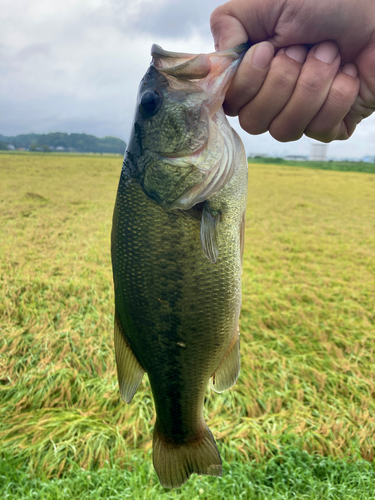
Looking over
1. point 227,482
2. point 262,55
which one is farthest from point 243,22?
point 227,482

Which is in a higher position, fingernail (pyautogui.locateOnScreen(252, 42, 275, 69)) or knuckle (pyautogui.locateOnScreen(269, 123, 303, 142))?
fingernail (pyautogui.locateOnScreen(252, 42, 275, 69))

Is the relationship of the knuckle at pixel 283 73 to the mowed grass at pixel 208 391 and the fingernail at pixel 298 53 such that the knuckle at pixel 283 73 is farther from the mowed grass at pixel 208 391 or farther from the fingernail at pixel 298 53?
the mowed grass at pixel 208 391

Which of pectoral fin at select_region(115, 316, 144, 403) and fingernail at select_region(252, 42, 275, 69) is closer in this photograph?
fingernail at select_region(252, 42, 275, 69)

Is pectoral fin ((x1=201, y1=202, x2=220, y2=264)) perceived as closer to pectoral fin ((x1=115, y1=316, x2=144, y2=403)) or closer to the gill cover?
the gill cover

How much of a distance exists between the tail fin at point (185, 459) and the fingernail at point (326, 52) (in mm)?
1832

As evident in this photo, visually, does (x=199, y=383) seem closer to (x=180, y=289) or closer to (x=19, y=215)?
(x=180, y=289)

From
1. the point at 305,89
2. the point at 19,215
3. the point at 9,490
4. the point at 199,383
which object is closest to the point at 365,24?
the point at 305,89

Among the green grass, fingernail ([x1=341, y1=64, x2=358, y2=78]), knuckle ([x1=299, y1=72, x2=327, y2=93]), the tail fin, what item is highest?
fingernail ([x1=341, y1=64, x2=358, y2=78])

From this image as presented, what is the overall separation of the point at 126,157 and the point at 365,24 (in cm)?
111

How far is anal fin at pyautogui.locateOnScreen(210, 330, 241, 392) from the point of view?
5.43 ft

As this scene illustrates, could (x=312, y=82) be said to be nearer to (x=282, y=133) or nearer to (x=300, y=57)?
(x=300, y=57)

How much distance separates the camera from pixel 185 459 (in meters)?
1.64

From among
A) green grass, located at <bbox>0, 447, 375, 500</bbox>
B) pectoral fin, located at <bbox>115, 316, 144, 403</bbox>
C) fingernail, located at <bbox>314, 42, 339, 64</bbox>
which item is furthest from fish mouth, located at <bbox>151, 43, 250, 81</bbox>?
green grass, located at <bbox>0, 447, 375, 500</bbox>

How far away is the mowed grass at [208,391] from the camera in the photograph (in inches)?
135
